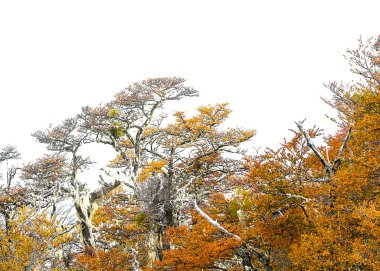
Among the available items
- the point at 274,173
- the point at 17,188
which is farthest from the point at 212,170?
the point at 17,188

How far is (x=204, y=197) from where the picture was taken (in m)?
24.2

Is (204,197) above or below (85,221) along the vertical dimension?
below

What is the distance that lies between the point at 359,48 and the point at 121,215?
63.5ft

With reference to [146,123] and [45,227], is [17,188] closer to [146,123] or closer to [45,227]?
[45,227]

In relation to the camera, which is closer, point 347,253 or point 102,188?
point 347,253

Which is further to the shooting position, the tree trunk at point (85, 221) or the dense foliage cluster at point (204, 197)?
the tree trunk at point (85, 221)

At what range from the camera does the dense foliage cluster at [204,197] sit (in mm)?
12562

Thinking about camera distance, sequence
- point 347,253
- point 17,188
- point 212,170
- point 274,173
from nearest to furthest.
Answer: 1. point 347,253
2. point 274,173
3. point 17,188
4. point 212,170

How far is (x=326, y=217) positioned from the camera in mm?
12422

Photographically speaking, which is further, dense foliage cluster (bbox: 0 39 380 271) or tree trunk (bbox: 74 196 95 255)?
tree trunk (bbox: 74 196 95 255)

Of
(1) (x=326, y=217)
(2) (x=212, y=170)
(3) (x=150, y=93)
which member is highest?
(3) (x=150, y=93)

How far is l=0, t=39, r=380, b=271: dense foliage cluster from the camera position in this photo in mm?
12562

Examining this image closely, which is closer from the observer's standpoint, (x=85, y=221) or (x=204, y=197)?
(x=85, y=221)

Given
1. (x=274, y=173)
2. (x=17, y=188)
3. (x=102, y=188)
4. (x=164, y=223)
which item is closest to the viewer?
(x=274, y=173)
